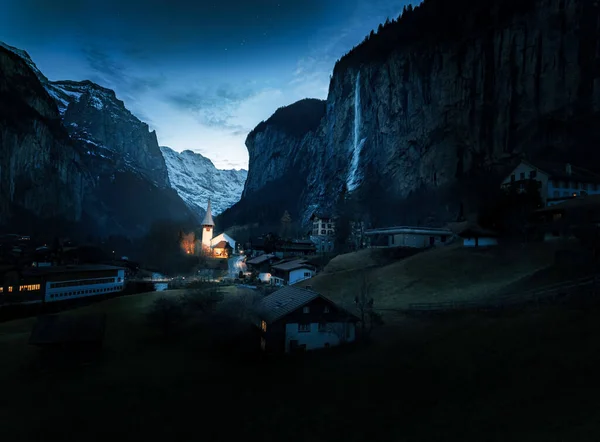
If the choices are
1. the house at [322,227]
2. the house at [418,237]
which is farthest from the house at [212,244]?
the house at [418,237]

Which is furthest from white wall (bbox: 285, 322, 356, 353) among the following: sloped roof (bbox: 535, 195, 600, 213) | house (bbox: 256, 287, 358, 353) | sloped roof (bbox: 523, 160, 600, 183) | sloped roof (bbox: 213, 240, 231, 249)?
sloped roof (bbox: 213, 240, 231, 249)

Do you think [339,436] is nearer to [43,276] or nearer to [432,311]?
[432,311]

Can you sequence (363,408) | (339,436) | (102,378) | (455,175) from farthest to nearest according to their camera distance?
(455,175) → (102,378) → (363,408) → (339,436)

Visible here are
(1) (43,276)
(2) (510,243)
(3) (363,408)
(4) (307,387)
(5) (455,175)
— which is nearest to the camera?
(3) (363,408)

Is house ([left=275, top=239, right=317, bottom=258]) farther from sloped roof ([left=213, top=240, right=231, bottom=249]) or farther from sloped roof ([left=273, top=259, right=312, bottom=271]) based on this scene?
sloped roof ([left=213, top=240, right=231, bottom=249])

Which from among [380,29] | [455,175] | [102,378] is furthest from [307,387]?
[380,29]

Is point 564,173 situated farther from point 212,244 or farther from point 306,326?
point 212,244

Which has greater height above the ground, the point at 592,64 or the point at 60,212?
the point at 592,64
